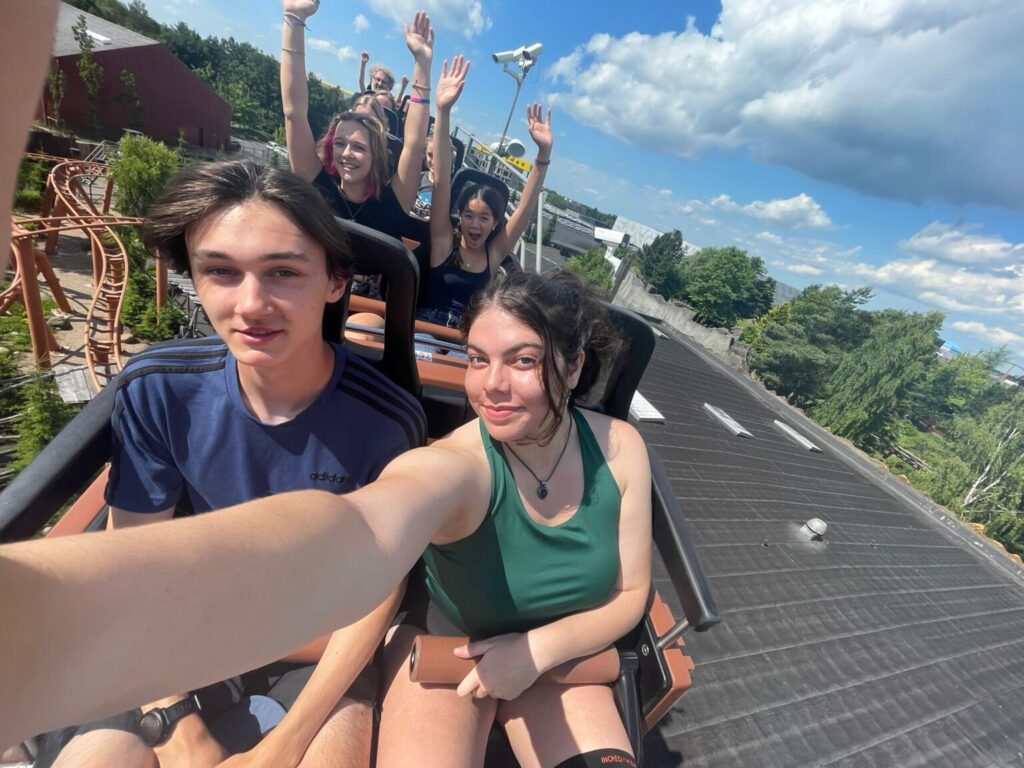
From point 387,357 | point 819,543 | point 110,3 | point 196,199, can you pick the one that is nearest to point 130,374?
point 196,199

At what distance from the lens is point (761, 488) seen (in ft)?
16.3

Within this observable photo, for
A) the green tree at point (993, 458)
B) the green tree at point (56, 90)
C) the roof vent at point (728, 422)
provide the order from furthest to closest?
the green tree at point (993, 458) → the green tree at point (56, 90) → the roof vent at point (728, 422)

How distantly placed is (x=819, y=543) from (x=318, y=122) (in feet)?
154

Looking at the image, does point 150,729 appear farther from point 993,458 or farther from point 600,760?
point 993,458

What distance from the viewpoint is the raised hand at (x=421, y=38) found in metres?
2.69

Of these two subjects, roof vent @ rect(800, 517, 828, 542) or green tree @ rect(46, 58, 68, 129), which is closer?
roof vent @ rect(800, 517, 828, 542)

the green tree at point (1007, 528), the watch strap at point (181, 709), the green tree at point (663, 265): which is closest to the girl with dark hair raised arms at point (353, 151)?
the watch strap at point (181, 709)

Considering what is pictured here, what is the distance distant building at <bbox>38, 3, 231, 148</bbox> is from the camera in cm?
1984

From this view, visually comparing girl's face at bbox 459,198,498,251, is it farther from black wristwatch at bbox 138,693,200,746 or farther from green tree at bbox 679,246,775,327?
green tree at bbox 679,246,775,327

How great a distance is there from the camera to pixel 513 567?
128 cm

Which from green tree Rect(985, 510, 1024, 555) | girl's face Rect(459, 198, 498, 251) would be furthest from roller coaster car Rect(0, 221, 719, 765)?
green tree Rect(985, 510, 1024, 555)

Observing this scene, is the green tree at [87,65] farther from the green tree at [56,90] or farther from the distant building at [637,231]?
the distant building at [637,231]

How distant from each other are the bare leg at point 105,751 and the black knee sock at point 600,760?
998mm

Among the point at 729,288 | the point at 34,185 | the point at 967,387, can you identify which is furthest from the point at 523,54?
the point at 967,387
